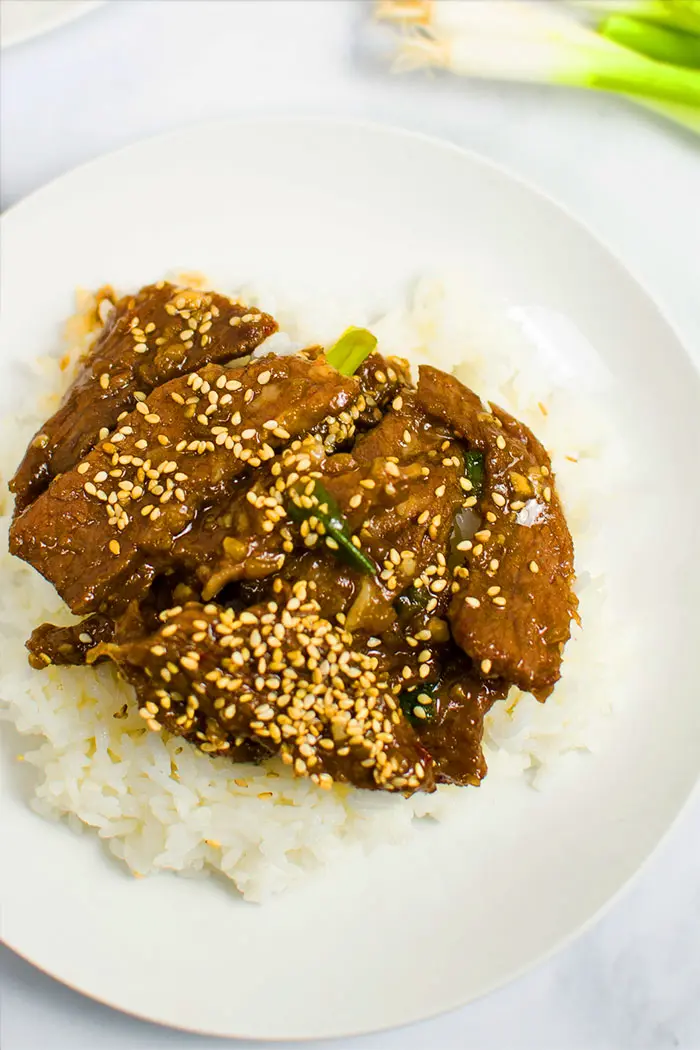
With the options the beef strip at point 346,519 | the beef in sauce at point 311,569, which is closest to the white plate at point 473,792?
the beef in sauce at point 311,569

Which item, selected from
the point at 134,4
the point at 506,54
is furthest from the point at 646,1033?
the point at 134,4

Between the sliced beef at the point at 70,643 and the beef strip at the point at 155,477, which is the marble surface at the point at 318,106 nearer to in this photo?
the beef strip at the point at 155,477

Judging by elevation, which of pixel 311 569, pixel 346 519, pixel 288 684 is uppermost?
pixel 346 519

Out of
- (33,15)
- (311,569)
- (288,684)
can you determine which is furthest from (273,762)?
(33,15)

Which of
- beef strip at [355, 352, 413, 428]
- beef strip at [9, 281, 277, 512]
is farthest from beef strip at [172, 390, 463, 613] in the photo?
beef strip at [9, 281, 277, 512]

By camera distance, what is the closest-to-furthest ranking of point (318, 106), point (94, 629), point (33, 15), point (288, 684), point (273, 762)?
1. point (288, 684)
2. point (94, 629)
3. point (273, 762)
4. point (33, 15)
5. point (318, 106)

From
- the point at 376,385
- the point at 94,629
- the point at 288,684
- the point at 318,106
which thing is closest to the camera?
the point at 288,684

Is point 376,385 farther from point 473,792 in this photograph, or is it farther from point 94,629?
point 473,792

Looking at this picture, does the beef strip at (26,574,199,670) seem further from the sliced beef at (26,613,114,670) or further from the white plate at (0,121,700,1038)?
the white plate at (0,121,700,1038)
